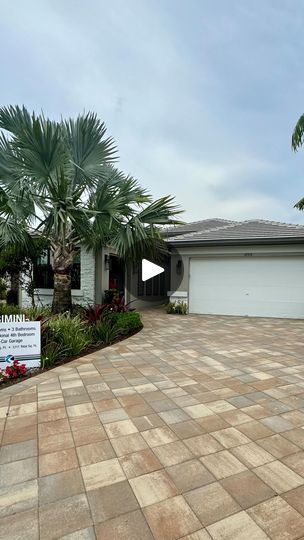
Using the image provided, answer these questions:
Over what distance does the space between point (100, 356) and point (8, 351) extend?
1602mm

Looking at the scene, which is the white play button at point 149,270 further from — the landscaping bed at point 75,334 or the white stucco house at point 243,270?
the landscaping bed at point 75,334

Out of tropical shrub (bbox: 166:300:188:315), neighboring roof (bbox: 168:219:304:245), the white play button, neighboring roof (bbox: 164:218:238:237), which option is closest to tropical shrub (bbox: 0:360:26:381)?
tropical shrub (bbox: 166:300:188:315)

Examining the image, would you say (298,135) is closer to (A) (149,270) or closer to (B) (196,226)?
(A) (149,270)

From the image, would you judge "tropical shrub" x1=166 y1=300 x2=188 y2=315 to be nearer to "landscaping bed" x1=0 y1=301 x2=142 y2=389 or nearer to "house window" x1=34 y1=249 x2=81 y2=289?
"landscaping bed" x1=0 y1=301 x2=142 y2=389

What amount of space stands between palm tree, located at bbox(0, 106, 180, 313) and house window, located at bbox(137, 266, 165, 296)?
5.70 metres

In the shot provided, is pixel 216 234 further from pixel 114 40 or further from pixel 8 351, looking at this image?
pixel 8 351

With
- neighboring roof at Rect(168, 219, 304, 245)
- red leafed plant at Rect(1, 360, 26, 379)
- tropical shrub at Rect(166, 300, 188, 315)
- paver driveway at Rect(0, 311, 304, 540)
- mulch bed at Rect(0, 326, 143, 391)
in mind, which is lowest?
paver driveway at Rect(0, 311, 304, 540)

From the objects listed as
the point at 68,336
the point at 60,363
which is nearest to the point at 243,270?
the point at 68,336

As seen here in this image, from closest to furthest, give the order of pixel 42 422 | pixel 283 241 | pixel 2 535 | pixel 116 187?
pixel 2 535 < pixel 42 422 < pixel 116 187 < pixel 283 241

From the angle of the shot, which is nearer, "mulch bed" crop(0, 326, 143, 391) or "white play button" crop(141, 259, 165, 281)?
"mulch bed" crop(0, 326, 143, 391)

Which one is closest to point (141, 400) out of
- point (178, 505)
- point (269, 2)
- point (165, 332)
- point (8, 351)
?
point (178, 505)

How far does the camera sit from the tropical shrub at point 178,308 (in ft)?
36.5

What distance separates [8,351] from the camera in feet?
14.4

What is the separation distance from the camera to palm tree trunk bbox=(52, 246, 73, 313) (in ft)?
23.1
